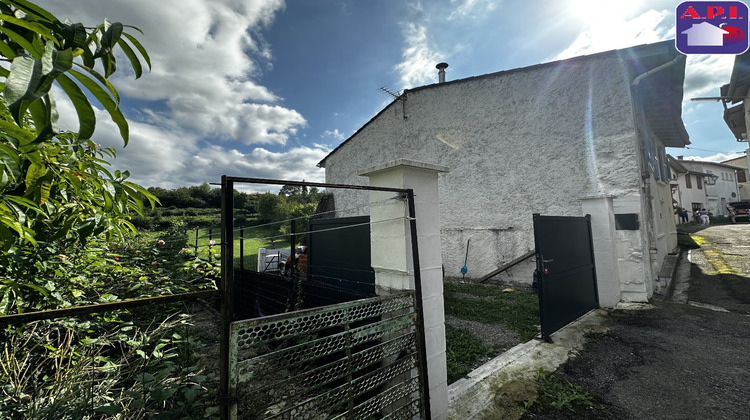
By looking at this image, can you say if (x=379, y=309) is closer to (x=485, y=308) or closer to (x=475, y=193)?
(x=485, y=308)

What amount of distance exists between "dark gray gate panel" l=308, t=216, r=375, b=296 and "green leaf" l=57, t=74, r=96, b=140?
3.18 metres

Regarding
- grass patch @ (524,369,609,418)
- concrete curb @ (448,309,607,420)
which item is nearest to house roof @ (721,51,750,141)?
concrete curb @ (448,309,607,420)

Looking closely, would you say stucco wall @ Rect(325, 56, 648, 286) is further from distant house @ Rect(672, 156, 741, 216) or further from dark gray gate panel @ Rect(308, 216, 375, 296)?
distant house @ Rect(672, 156, 741, 216)

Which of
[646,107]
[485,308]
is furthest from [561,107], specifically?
[485,308]

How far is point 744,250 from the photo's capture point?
944cm

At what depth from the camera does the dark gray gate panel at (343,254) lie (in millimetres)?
4250

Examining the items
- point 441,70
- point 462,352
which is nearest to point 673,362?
point 462,352

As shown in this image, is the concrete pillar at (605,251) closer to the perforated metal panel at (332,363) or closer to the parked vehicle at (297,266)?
the perforated metal panel at (332,363)

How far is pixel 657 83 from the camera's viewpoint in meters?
6.57

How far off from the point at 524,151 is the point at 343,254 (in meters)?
5.54

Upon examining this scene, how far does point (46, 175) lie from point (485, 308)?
6.02 m

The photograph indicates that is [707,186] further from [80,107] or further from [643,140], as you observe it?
[80,107]

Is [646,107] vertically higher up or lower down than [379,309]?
higher up

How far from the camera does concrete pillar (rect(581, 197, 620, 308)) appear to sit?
529 centimetres
